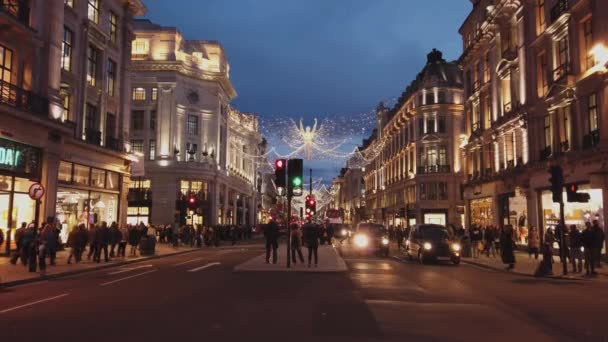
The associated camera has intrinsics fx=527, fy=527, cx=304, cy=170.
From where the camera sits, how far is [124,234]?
30.8 m

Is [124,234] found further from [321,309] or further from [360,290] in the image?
[321,309]

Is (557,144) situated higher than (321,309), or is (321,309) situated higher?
(557,144)

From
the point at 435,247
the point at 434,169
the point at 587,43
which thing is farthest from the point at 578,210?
the point at 434,169

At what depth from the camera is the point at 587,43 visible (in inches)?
1016

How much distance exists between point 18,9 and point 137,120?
3483 centimetres

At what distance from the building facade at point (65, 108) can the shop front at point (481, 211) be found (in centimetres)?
2693

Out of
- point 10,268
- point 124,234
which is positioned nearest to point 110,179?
point 124,234

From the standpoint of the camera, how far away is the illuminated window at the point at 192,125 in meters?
62.2

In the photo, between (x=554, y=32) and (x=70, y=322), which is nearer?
(x=70, y=322)

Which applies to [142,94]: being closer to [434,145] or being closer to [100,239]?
[434,145]

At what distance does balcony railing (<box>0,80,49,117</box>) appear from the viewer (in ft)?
78.9

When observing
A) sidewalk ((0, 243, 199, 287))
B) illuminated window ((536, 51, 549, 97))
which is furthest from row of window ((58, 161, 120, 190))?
illuminated window ((536, 51, 549, 97))

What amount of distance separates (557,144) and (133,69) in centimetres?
4601

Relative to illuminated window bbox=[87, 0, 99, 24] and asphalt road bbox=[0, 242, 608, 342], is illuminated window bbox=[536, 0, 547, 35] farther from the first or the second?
illuminated window bbox=[87, 0, 99, 24]
